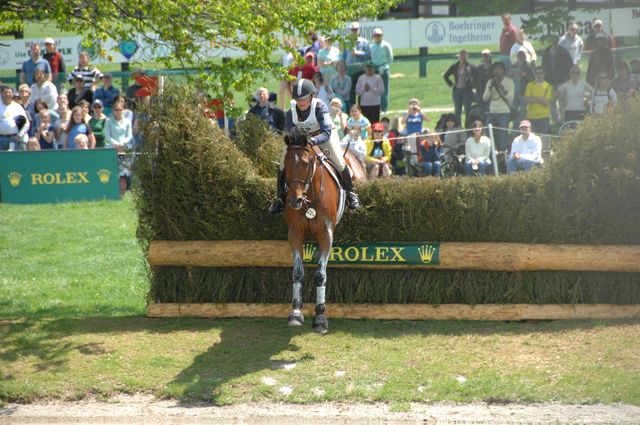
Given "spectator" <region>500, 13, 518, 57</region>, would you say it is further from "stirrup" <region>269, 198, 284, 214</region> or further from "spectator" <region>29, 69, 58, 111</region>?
"stirrup" <region>269, 198, 284, 214</region>

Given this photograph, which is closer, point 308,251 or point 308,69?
point 308,251

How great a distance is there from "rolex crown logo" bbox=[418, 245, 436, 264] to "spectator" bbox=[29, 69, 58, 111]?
13.2 m

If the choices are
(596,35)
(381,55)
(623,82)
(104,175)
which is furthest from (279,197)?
(596,35)

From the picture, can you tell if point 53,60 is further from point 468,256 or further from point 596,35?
point 468,256

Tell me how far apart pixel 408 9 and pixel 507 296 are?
21.6m

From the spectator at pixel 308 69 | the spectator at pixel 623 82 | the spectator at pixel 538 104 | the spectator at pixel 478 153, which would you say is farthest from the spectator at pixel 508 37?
the spectator at pixel 478 153

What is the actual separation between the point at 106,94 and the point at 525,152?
32.7 feet

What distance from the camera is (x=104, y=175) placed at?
20969mm

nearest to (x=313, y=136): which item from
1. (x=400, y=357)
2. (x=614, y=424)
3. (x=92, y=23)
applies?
(x=400, y=357)

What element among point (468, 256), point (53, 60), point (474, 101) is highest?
point (53, 60)

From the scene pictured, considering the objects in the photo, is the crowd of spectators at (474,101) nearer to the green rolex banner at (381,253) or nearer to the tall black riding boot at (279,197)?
the green rolex banner at (381,253)

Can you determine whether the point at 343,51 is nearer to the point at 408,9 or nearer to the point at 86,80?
the point at 86,80

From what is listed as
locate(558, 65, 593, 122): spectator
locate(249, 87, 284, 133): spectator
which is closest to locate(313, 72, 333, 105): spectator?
locate(249, 87, 284, 133): spectator

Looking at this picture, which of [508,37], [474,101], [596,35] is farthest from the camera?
[596,35]
